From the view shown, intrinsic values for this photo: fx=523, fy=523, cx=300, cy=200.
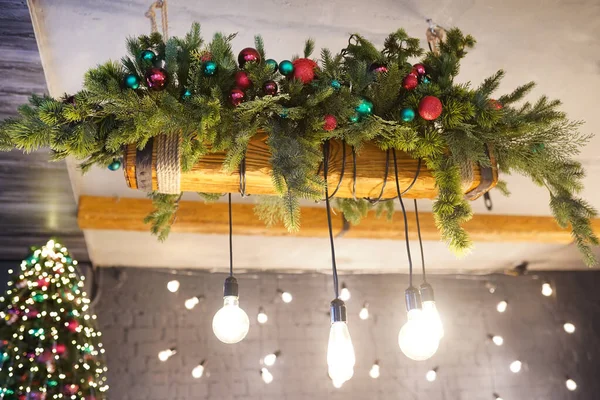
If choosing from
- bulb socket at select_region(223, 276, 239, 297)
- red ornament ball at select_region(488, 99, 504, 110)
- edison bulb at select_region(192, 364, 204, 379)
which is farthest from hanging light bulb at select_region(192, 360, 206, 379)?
red ornament ball at select_region(488, 99, 504, 110)

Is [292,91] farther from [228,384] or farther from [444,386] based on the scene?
[444,386]

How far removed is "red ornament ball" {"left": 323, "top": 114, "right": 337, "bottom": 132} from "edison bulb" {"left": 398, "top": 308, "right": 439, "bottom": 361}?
1.92ft

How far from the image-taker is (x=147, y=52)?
1.44m

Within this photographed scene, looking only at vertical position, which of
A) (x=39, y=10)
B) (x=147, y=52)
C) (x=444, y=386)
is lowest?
(x=444, y=386)

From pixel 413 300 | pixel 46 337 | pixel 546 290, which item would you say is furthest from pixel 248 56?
pixel 546 290

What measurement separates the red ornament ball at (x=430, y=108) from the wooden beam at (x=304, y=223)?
6.25 ft

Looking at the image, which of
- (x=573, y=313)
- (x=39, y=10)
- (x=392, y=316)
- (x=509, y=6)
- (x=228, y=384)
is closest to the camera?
(x=39, y=10)

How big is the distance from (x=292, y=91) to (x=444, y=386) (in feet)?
11.3

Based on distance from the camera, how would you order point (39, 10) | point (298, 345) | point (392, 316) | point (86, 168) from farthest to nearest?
point (392, 316) < point (298, 345) < point (39, 10) < point (86, 168)

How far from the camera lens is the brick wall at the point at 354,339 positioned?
376 centimetres

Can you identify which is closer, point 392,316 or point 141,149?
point 141,149

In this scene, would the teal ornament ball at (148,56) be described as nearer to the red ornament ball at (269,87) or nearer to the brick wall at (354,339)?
the red ornament ball at (269,87)

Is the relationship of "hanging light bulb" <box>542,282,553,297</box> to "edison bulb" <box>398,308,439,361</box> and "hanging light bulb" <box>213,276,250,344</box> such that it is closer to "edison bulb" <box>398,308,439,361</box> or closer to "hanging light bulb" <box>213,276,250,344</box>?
"edison bulb" <box>398,308,439,361</box>

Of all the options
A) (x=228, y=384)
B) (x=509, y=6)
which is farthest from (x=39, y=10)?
(x=228, y=384)
